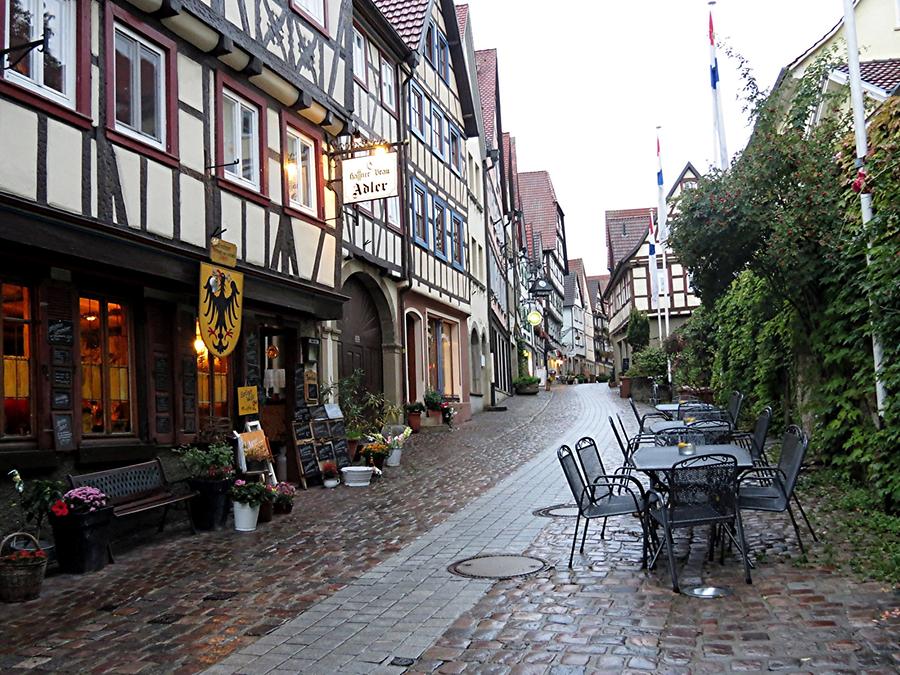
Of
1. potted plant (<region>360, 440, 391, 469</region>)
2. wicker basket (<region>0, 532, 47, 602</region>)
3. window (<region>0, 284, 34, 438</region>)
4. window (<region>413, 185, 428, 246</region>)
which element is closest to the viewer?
wicker basket (<region>0, 532, 47, 602</region>)

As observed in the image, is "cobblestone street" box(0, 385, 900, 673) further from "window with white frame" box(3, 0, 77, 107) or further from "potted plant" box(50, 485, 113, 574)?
"window with white frame" box(3, 0, 77, 107)

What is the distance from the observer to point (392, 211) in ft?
55.9

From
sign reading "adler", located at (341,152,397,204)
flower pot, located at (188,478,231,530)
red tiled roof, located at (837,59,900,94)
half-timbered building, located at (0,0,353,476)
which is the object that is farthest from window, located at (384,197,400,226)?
flower pot, located at (188,478,231,530)

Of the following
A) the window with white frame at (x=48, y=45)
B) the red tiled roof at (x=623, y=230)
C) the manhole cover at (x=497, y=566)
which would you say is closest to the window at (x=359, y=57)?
the window with white frame at (x=48, y=45)

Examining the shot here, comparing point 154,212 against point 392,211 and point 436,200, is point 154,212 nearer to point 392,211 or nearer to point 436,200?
point 392,211

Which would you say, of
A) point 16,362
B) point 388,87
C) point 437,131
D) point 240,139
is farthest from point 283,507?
point 437,131

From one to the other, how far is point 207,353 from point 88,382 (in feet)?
6.52

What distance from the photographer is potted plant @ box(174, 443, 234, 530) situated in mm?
8555

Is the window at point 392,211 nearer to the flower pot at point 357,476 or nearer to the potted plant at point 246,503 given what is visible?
the flower pot at point 357,476

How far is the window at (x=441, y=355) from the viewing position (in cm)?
2162

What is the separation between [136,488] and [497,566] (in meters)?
3.74

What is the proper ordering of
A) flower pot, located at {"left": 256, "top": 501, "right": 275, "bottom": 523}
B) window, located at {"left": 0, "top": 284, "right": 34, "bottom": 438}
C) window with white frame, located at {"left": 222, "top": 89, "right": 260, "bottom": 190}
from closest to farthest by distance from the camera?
1. window, located at {"left": 0, "top": 284, "right": 34, "bottom": 438}
2. flower pot, located at {"left": 256, "top": 501, "right": 275, "bottom": 523}
3. window with white frame, located at {"left": 222, "top": 89, "right": 260, "bottom": 190}

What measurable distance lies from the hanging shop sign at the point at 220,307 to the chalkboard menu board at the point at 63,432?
1.68 metres

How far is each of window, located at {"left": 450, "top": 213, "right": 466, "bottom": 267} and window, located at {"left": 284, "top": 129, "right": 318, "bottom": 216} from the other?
1085cm
